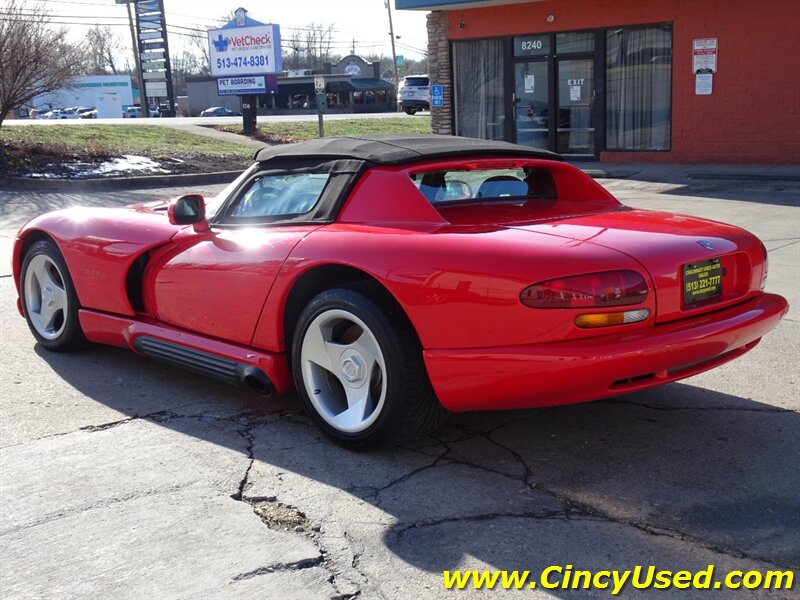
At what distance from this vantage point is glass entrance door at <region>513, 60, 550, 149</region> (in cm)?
1844

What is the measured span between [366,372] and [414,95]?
1534 inches

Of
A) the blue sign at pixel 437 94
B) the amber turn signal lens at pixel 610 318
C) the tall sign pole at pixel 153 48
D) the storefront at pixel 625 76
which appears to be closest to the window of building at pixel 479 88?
the storefront at pixel 625 76

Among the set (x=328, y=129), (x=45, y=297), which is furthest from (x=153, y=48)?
(x=45, y=297)

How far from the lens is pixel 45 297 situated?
216 inches

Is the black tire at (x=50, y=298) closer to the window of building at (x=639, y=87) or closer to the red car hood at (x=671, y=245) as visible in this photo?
the red car hood at (x=671, y=245)

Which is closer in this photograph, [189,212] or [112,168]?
[189,212]

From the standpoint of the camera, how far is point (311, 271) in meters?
3.98

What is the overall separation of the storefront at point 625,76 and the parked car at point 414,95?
22.1 meters

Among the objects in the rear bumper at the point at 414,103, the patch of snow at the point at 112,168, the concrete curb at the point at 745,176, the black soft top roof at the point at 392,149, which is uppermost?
the rear bumper at the point at 414,103

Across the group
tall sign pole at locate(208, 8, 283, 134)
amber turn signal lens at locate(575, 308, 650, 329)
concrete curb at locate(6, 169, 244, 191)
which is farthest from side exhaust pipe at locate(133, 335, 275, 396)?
tall sign pole at locate(208, 8, 283, 134)

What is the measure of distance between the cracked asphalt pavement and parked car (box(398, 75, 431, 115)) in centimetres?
3774

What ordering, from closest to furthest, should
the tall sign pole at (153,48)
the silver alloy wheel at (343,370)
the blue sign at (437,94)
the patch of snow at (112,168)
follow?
1. the silver alloy wheel at (343,370)
2. the patch of snow at (112,168)
3. the blue sign at (437,94)
4. the tall sign pole at (153,48)

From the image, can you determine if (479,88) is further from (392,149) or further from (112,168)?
(392,149)

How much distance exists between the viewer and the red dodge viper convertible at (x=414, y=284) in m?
3.36
